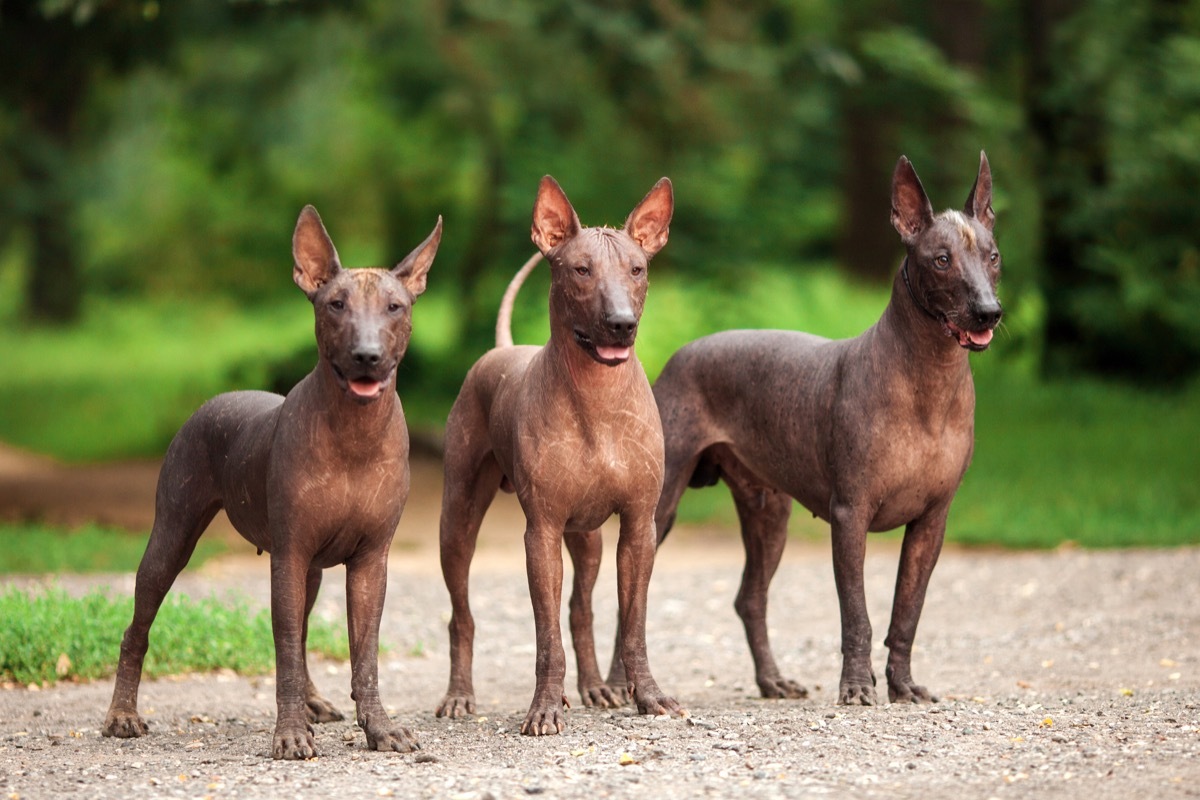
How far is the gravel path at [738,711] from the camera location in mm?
6098

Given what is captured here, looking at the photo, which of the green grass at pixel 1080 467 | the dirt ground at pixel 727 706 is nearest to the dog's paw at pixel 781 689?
the dirt ground at pixel 727 706

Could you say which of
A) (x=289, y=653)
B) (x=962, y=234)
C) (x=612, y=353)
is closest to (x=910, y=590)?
(x=962, y=234)

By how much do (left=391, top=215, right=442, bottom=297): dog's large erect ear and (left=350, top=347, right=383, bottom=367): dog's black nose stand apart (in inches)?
17.8

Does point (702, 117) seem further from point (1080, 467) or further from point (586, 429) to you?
point (586, 429)

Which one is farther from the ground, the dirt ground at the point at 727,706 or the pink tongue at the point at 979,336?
the pink tongue at the point at 979,336

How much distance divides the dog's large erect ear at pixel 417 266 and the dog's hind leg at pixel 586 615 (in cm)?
176

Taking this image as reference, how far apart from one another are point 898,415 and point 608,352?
1.57 meters

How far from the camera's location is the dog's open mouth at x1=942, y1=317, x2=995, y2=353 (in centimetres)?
730

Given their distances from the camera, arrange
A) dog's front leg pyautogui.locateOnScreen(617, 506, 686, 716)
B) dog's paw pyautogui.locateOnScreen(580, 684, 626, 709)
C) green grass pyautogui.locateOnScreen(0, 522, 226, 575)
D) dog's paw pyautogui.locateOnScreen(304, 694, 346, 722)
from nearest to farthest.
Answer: dog's front leg pyautogui.locateOnScreen(617, 506, 686, 716) < dog's paw pyautogui.locateOnScreen(304, 694, 346, 722) < dog's paw pyautogui.locateOnScreen(580, 684, 626, 709) < green grass pyautogui.locateOnScreen(0, 522, 226, 575)

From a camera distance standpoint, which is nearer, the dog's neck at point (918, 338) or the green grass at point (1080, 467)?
the dog's neck at point (918, 338)

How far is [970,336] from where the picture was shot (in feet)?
24.1

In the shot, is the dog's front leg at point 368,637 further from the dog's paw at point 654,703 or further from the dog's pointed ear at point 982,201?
the dog's pointed ear at point 982,201

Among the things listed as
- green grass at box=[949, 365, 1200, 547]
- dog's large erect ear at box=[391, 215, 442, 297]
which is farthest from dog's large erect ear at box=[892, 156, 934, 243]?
green grass at box=[949, 365, 1200, 547]

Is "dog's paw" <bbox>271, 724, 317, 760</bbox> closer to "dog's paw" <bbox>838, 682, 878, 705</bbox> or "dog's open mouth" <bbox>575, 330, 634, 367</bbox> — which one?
"dog's open mouth" <bbox>575, 330, 634, 367</bbox>
